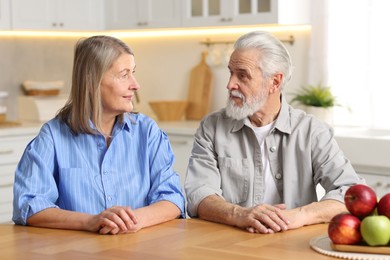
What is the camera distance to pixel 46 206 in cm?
284

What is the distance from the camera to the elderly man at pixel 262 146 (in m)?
3.16

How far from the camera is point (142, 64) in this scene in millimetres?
6555

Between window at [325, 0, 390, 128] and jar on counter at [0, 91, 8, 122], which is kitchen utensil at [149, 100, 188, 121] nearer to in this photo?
jar on counter at [0, 91, 8, 122]

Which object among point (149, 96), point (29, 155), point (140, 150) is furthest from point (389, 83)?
point (29, 155)

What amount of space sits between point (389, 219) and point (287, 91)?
10.9 ft

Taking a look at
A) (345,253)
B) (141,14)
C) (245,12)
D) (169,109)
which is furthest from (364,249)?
(141,14)

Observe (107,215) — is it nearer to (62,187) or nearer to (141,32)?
(62,187)

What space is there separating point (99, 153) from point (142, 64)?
359cm

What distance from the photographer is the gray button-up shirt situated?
3156mm

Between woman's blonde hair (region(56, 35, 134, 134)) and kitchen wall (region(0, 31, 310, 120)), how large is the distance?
2.97 meters

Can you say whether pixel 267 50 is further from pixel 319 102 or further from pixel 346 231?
pixel 319 102

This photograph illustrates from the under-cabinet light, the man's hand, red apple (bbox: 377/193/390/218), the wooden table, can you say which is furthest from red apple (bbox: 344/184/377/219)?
the under-cabinet light

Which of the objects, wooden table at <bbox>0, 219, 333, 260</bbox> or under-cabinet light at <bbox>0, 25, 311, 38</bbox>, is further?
under-cabinet light at <bbox>0, 25, 311, 38</bbox>

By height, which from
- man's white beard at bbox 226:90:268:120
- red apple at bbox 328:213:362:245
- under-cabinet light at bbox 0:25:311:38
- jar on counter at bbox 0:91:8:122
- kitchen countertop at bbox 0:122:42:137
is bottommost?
kitchen countertop at bbox 0:122:42:137
